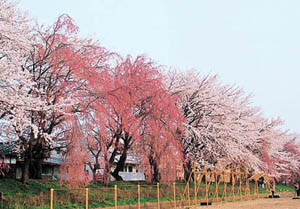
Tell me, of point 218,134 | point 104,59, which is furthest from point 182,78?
point 104,59

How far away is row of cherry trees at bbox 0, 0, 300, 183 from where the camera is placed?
17.7 m

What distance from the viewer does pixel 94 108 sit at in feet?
67.5

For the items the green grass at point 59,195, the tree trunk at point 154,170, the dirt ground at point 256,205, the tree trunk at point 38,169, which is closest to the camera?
the green grass at point 59,195

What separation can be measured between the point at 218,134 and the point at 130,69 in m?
10.6

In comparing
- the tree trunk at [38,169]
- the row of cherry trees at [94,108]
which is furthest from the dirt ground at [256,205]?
the tree trunk at [38,169]

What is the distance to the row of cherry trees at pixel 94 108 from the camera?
58.1ft

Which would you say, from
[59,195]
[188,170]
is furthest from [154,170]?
[59,195]

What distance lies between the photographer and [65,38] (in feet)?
66.6

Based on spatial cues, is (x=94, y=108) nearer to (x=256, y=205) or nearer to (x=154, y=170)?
(x=154, y=170)

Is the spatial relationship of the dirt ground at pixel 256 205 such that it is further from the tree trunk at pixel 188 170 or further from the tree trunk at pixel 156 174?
the tree trunk at pixel 188 170

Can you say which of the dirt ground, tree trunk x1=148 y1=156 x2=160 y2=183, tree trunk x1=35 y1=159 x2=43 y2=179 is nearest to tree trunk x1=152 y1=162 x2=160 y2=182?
tree trunk x1=148 y1=156 x2=160 y2=183

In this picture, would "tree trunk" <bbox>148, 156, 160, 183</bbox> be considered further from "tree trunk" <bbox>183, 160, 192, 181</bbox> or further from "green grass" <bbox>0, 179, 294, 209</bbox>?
"tree trunk" <bbox>183, 160, 192, 181</bbox>

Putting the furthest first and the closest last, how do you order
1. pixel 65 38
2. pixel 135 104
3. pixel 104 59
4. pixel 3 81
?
pixel 135 104, pixel 104 59, pixel 65 38, pixel 3 81

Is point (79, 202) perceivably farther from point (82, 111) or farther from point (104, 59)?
point (104, 59)
